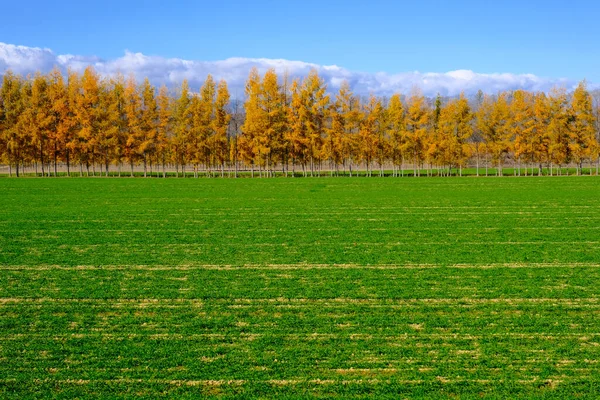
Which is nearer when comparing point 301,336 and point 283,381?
point 283,381

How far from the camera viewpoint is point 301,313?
7.21 m

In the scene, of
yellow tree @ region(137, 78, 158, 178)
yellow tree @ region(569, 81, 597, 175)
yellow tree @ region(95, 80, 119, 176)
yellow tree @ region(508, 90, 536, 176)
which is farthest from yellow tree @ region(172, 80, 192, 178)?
yellow tree @ region(569, 81, 597, 175)

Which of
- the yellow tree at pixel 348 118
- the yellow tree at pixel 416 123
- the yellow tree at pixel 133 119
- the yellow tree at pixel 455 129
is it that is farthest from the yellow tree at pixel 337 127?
the yellow tree at pixel 133 119

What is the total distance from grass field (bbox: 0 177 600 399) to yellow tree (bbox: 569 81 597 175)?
5372 cm

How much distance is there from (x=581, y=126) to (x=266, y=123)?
3442 cm

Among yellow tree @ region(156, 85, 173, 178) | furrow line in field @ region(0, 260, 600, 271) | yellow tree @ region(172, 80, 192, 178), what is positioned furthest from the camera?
yellow tree @ region(156, 85, 173, 178)

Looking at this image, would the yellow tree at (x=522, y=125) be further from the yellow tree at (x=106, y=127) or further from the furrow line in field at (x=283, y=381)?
the furrow line in field at (x=283, y=381)

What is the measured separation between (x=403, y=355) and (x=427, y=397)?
0.91 meters

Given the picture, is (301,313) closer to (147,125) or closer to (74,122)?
(147,125)

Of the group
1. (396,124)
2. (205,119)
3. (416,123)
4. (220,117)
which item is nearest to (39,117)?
(205,119)

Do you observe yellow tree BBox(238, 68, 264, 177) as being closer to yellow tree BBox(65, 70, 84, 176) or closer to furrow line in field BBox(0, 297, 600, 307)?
yellow tree BBox(65, 70, 84, 176)

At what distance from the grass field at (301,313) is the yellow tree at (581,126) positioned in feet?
176

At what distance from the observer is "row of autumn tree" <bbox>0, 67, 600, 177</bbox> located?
195ft

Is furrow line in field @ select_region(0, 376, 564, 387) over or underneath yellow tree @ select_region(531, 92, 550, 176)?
underneath
